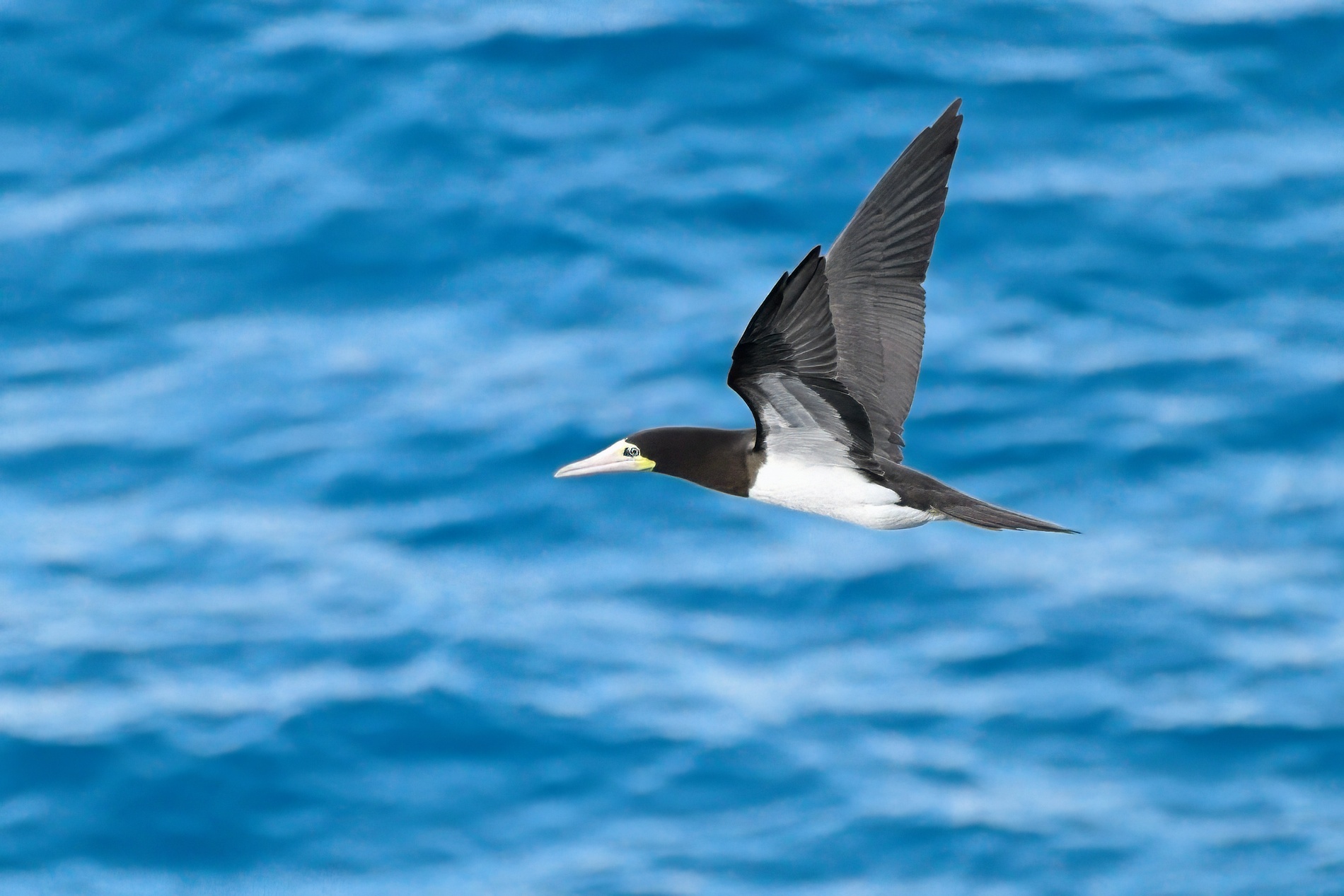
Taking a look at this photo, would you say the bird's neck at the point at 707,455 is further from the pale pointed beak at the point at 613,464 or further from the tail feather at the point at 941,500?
the tail feather at the point at 941,500

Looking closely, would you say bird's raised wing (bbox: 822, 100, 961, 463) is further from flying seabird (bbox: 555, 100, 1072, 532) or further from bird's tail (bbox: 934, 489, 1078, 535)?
bird's tail (bbox: 934, 489, 1078, 535)

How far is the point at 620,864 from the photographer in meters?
12.8

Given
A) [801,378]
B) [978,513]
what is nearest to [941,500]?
[978,513]

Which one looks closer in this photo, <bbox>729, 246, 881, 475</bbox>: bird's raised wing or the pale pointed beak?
<bbox>729, 246, 881, 475</bbox>: bird's raised wing

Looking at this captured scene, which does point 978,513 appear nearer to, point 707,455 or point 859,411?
point 859,411

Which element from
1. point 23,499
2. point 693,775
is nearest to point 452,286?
point 23,499

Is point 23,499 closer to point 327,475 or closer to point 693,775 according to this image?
point 327,475

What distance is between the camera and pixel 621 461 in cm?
979

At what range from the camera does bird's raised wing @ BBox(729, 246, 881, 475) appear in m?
8.15

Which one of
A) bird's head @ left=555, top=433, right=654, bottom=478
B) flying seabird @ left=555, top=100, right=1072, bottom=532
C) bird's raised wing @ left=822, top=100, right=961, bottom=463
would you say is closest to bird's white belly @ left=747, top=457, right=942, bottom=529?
flying seabird @ left=555, top=100, right=1072, bottom=532

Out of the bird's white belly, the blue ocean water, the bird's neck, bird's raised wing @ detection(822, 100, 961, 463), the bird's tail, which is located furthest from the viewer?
the blue ocean water

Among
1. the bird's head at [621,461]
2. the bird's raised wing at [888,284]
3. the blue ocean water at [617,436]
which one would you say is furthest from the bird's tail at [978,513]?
the blue ocean water at [617,436]

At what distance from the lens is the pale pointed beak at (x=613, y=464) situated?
9.76m

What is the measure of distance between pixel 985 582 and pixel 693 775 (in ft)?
8.16
